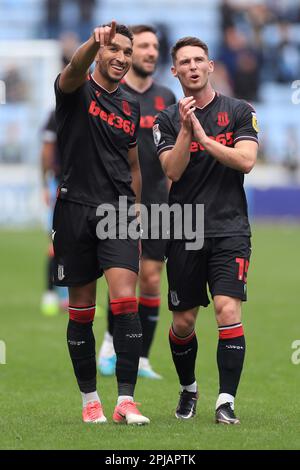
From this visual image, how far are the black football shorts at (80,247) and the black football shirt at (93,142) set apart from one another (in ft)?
0.27

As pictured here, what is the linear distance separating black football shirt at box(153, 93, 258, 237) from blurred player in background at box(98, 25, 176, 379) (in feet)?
7.03

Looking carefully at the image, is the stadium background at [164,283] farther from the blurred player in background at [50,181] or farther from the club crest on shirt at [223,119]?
the club crest on shirt at [223,119]

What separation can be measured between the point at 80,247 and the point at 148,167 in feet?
7.91

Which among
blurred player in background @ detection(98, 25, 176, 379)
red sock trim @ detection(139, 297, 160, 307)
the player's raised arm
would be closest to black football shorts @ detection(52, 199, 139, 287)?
the player's raised arm

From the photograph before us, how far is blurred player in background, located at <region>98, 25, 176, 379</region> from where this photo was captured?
8703 millimetres

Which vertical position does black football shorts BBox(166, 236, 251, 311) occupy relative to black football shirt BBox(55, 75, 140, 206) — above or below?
below

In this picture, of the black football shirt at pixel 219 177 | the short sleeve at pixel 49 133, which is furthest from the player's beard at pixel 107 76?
the short sleeve at pixel 49 133

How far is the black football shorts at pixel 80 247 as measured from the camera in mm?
6453

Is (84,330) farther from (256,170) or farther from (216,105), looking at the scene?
(256,170)

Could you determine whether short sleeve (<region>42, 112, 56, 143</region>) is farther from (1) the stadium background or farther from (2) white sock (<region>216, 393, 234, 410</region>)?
(2) white sock (<region>216, 393, 234, 410</region>)

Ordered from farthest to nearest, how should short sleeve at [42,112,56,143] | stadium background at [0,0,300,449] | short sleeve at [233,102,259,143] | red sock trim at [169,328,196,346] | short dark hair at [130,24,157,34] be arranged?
short sleeve at [42,112,56,143] → short dark hair at [130,24,157,34] → red sock trim at [169,328,196,346] → short sleeve at [233,102,259,143] → stadium background at [0,0,300,449]

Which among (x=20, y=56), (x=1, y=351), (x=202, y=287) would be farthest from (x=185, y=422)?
(x=20, y=56)

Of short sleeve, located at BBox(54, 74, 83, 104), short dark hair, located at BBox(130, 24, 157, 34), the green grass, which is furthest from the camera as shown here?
short dark hair, located at BBox(130, 24, 157, 34)

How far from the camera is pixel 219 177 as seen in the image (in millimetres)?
6617
